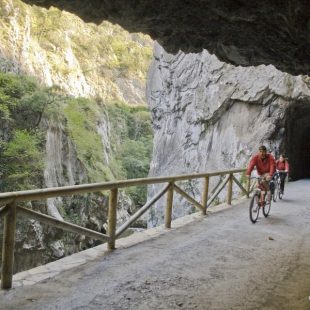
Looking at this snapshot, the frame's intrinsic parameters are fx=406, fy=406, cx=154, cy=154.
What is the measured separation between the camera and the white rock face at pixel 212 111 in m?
20.1

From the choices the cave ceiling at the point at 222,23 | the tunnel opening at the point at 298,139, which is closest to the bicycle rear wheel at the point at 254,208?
the cave ceiling at the point at 222,23

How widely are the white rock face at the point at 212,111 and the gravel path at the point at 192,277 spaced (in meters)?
12.0

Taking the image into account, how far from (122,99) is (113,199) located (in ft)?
185

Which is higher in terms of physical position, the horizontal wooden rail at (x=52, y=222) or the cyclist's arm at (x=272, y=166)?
the cyclist's arm at (x=272, y=166)

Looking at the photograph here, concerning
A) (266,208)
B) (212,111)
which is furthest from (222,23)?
(212,111)

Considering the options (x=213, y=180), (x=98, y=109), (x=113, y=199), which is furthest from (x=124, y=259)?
(x=98, y=109)

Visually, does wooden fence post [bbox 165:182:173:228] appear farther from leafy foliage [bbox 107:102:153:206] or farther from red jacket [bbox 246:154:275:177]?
leafy foliage [bbox 107:102:153:206]

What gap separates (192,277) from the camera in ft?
19.0

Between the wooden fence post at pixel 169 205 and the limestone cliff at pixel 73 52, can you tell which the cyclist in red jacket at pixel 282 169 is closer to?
the wooden fence post at pixel 169 205

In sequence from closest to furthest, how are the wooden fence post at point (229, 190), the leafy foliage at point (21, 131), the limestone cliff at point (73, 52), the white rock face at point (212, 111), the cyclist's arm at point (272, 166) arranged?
the cyclist's arm at point (272, 166) < the wooden fence post at point (229, 190) < the leafy foliage at point (21, 131) < the white rock face at point (212, 111) < the limestone cliff at point (73, 52)

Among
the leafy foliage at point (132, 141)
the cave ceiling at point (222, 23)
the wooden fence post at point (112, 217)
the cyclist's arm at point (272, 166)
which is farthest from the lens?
the leafy foliage at point (132, 141)

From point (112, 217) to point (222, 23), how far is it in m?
3.53

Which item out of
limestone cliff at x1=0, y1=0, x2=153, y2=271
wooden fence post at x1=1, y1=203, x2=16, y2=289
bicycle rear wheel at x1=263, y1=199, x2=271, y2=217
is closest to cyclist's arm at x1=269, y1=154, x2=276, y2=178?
bicycle rear wheel at x1=263, y1=199, x2=271, y2=217

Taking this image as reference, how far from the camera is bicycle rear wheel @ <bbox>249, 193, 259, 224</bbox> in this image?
31.5 ft
